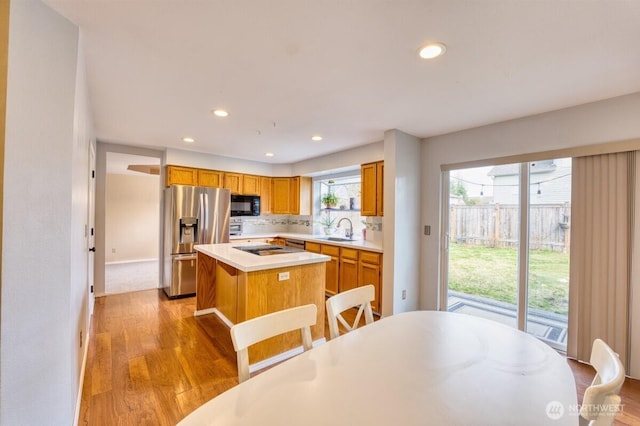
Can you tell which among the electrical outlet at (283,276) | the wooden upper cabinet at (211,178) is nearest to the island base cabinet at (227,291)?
the electrical outlet at (283,276)

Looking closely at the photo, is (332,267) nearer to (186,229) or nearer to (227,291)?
(227,291)

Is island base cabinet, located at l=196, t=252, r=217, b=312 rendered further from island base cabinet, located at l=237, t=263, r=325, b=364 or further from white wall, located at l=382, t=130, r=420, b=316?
white wall, located at l=382, t=130, r=420, b=316

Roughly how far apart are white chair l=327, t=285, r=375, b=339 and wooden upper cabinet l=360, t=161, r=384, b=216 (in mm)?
2161

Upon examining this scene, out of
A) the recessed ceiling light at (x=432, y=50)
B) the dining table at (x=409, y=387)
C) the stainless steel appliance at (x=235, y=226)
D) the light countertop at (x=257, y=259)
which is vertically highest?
the recessed ceiling light at (x=432, y=50)

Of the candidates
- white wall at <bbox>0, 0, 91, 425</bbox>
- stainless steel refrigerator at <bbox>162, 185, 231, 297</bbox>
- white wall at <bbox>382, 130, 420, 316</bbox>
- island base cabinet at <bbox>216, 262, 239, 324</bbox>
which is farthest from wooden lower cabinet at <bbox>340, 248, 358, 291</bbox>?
white wall at <bbox>0, 0, 91, 425</bbox>

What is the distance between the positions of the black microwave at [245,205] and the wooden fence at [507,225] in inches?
133

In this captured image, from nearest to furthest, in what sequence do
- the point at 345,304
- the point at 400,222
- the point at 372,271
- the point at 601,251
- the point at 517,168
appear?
the point at 345,304 → the point at 601,251 → the point at 517,168 → the point at 400,222 → the point at 372,271

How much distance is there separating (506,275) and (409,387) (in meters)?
2.77

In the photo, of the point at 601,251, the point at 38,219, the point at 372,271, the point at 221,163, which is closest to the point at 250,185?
the point at 221,163

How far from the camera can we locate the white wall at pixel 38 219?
3.95 feet

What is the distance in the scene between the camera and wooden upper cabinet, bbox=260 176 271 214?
541cm

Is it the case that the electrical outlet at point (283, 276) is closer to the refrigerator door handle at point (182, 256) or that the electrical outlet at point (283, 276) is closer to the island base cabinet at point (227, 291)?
the island base cabinet at point (227, 291)

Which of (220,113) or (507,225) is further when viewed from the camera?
(507,225)

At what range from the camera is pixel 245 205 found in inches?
200
